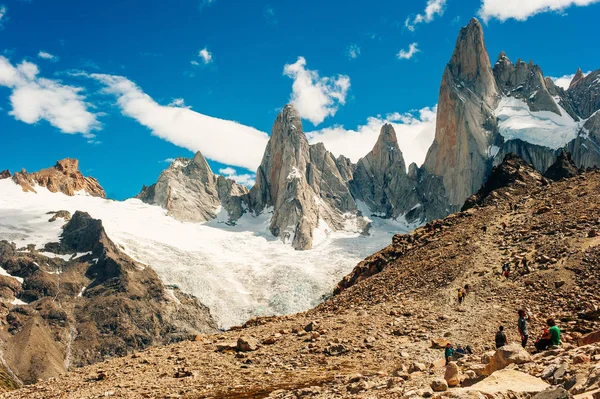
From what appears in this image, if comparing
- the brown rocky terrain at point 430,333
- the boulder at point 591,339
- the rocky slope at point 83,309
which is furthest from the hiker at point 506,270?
the rocky slope at point 83,309

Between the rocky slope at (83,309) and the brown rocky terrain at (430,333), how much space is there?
368ft

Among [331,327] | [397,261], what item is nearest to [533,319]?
[331,327]

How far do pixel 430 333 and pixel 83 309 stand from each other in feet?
502

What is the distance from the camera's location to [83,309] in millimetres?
166500

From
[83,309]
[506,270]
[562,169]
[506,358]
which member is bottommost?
[506,358]

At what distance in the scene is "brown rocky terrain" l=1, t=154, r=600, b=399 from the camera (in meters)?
17.7

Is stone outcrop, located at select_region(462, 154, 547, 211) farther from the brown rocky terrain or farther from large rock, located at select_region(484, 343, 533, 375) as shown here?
large rock, located at select_region(484, 343, 533, 375)

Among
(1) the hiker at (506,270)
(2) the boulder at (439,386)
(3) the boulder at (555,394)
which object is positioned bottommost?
(2) the boulder at (439,386)

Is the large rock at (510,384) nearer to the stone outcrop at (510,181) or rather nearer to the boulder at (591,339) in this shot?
the boulder at (591,339)

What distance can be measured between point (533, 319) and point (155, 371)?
20.3 meters

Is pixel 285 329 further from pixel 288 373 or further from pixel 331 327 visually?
pixel 288 373

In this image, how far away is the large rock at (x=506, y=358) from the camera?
1769 centimetres

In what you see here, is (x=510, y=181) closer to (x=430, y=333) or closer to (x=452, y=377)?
(x=430, y=333)

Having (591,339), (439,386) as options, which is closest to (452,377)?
(439,386)
